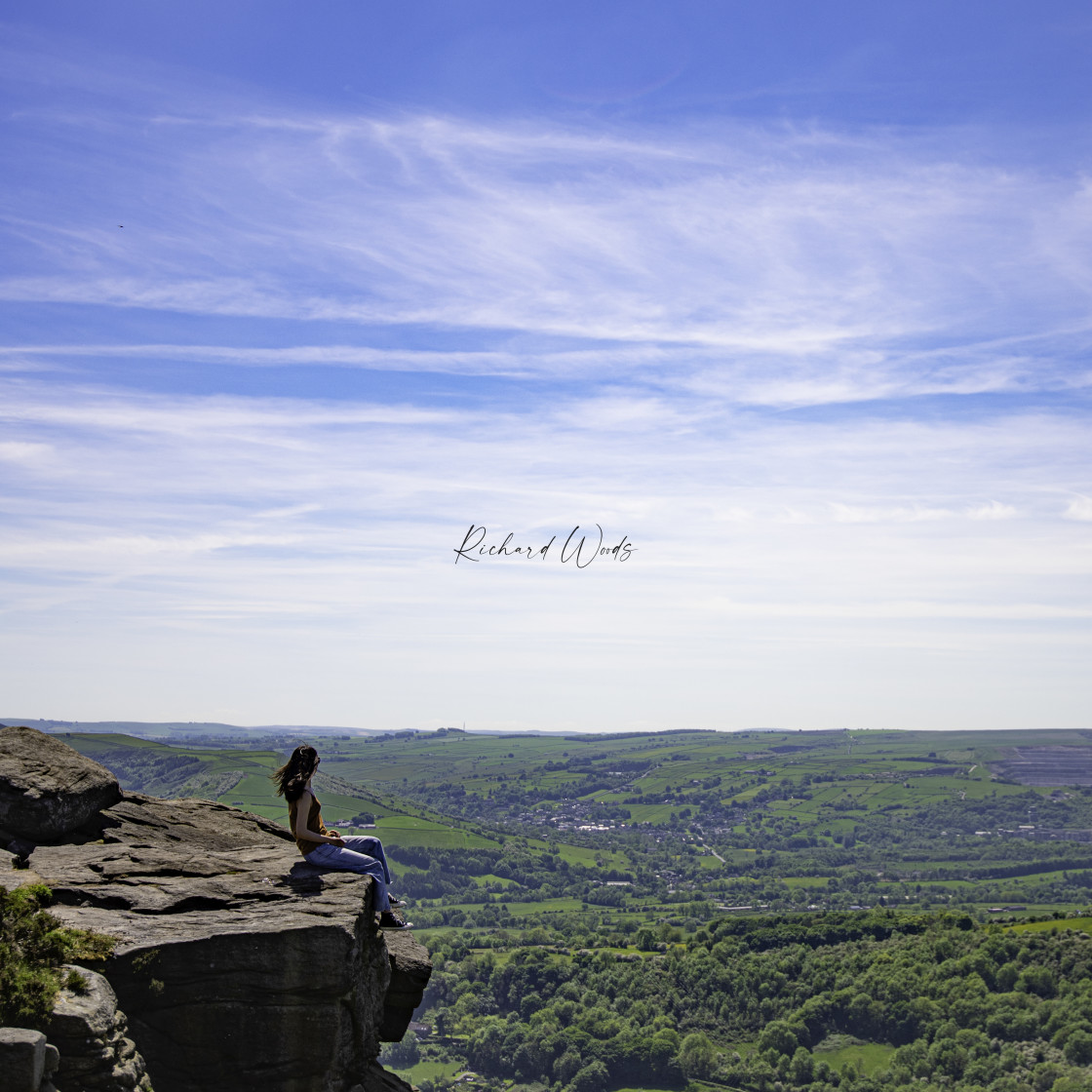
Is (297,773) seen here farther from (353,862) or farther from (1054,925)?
(1054,925)

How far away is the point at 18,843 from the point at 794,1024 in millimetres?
159495

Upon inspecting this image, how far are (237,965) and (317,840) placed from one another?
120 inches

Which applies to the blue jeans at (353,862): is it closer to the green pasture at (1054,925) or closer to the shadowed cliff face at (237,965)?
the shadowed cliff face at (237,965)

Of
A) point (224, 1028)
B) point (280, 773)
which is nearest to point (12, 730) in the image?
point (280, 773)

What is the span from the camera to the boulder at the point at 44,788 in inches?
796

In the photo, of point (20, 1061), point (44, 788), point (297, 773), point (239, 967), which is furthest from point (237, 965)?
point (44, 788)

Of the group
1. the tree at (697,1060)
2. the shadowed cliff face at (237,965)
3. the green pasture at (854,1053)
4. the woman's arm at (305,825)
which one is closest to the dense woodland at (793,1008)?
the tree at (697,1060)

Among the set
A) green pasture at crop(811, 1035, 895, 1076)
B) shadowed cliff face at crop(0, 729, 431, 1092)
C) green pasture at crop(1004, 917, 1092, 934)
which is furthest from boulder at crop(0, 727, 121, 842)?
green pasture at crop(1004, 917, 1092, 934)

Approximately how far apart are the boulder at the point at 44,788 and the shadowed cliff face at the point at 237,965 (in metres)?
0.32

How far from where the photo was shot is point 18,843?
20094mm

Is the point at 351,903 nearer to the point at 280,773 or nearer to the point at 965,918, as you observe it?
the point at 280,773

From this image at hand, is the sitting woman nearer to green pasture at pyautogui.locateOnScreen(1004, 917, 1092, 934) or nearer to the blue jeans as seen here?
the blue jeans

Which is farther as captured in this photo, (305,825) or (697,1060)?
(697,1060)

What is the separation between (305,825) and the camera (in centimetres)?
1928
